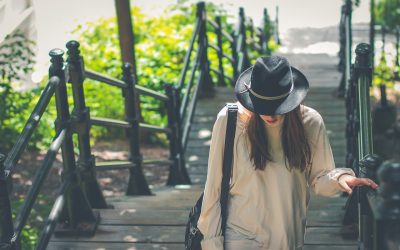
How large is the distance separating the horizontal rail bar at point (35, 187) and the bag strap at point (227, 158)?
1.23 m

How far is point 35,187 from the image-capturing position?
→ 402cm

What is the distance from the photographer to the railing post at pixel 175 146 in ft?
24.5

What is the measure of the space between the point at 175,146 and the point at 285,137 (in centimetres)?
464

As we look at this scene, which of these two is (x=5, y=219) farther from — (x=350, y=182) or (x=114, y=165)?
(x=114, y=165)

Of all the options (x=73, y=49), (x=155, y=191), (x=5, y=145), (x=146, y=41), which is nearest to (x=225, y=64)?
(x=146, y=41)

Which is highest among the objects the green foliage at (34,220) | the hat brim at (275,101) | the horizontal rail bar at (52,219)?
the hat brim at (275,101)

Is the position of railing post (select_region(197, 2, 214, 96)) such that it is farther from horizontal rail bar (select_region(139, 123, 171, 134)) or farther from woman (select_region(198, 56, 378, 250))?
woman (select_region(198, 56, 378, 250))

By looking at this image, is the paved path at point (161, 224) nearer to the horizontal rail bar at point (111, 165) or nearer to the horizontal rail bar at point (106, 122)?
the horizontal rail bar at point (111, 165)

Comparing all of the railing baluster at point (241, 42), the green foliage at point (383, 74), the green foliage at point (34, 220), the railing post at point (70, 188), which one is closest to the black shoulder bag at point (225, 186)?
the railing post at point (70, 188)

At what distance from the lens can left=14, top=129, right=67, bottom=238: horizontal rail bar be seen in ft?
12.4

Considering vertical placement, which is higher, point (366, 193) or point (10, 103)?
point (366, 193)

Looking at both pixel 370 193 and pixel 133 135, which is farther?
pixel 133 135

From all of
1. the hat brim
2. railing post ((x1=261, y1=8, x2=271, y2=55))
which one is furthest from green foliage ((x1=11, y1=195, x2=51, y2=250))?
railing post ((x1=261, y1=8, x2=271, y2=55))

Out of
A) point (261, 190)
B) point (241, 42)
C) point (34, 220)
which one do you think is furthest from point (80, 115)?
point (241, 42)
